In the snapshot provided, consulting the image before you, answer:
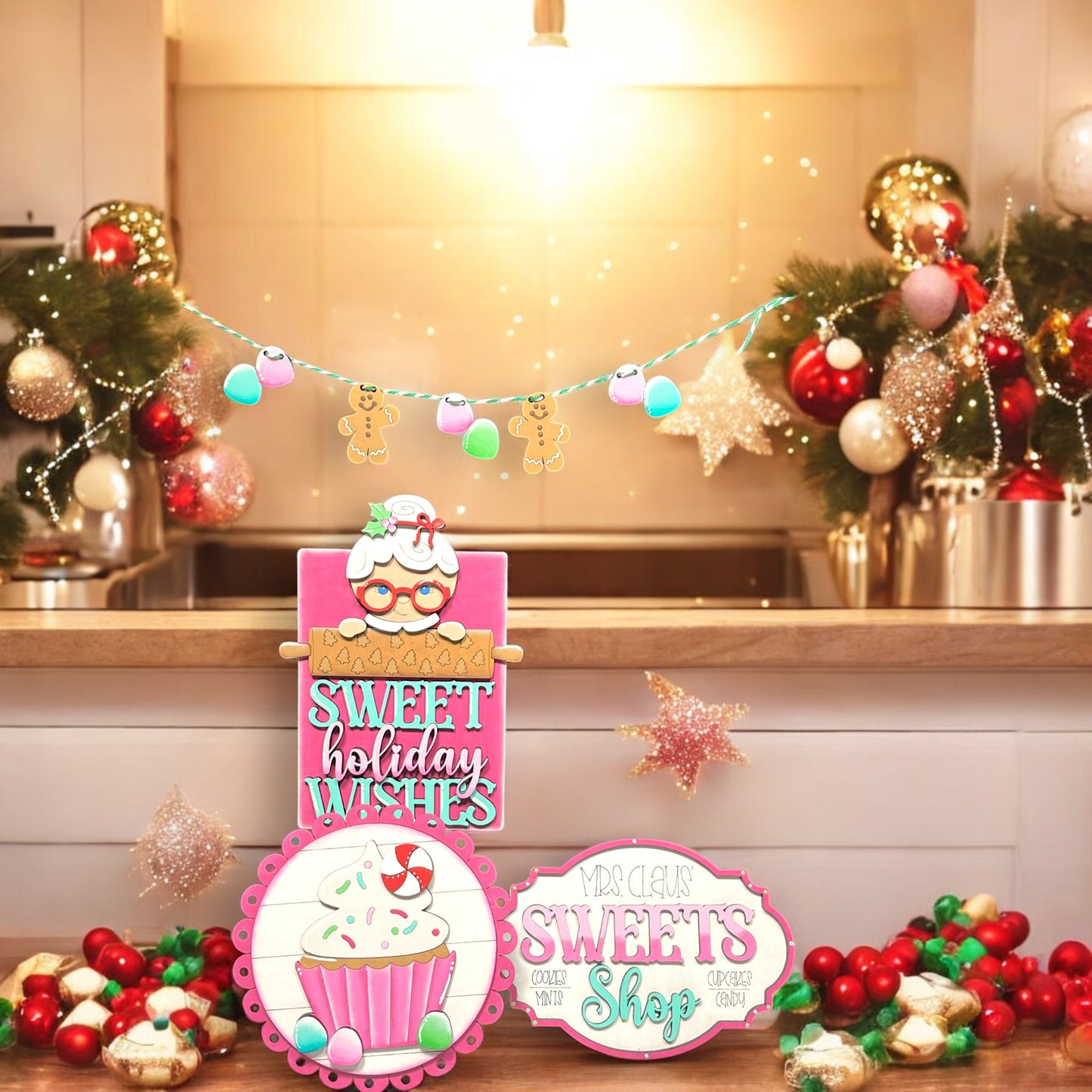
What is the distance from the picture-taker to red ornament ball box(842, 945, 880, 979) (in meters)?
1.06

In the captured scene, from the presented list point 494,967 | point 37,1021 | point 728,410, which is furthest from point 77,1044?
point 728,410

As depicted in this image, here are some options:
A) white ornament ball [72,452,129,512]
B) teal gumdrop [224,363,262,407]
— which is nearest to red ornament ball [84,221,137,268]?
white ornament ball [72,452,129,512]

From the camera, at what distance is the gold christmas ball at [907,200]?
1.40m

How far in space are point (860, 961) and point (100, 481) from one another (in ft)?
2.76

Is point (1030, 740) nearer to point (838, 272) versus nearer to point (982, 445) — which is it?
point (982, 445)

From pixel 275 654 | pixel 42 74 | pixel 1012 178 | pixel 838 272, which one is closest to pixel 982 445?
pixel 838 272

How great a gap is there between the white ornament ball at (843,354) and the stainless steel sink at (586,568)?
22 cm

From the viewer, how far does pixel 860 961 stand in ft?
3.49

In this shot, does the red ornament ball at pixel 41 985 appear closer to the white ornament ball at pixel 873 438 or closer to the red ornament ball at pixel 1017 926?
the red ornament ball at pixel 1017 926

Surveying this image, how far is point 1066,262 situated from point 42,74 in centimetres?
111

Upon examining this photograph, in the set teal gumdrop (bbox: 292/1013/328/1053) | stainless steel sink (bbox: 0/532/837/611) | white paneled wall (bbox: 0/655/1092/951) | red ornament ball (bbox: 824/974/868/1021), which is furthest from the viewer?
stainless steel sink (bbox: 0/532/837/611)

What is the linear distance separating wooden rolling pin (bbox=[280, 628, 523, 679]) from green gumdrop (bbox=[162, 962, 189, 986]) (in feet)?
0.85

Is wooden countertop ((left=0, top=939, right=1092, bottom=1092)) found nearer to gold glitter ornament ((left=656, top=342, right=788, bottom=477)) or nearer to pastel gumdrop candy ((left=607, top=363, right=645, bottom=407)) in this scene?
pastel gumdrop candy ((left=607, top=363, right=645, bottom=407))

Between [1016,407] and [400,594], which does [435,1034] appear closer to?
[400,594]
